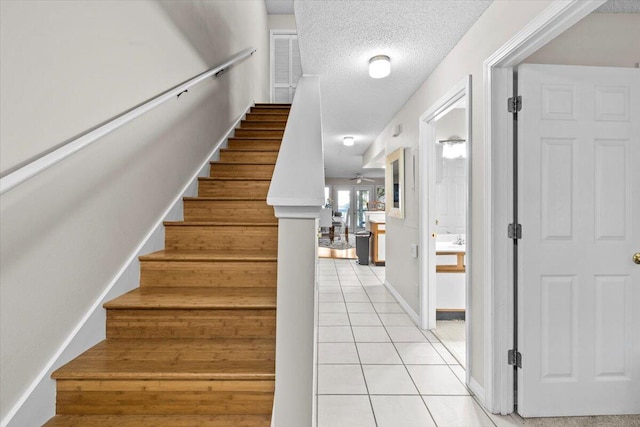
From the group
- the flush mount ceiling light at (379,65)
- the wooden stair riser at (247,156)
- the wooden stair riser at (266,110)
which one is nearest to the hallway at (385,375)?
the wooden stair riser at (247,156)

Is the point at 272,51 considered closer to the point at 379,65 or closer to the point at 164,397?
the point at 379,65

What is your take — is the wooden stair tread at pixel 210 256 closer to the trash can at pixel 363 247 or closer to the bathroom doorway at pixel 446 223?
the bathroom doorway at pixel 446 223

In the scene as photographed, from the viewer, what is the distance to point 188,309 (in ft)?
4.88

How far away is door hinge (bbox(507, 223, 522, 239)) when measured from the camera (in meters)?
1.87

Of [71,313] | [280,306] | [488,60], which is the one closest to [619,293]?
[488,60]

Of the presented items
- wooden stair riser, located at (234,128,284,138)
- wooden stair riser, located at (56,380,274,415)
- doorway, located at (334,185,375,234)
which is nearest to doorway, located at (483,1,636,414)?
wooden stair riser, located at (56,380,274,415)

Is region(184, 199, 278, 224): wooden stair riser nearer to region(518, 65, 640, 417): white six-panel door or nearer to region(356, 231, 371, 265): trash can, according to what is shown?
region(518, 65, 640, 417): white six-panel door

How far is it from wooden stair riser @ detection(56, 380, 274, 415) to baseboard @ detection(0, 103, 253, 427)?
0.05 m

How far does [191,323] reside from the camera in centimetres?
150

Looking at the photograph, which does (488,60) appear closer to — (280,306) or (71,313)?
(280,306)

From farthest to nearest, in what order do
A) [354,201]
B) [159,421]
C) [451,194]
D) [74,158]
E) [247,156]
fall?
[354,201] < [451,194] < [247,156] < [74,158] < [159,421]

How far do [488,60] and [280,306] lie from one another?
5.96ft

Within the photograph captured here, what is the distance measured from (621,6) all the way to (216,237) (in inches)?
103

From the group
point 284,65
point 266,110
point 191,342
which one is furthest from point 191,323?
point 284,65
